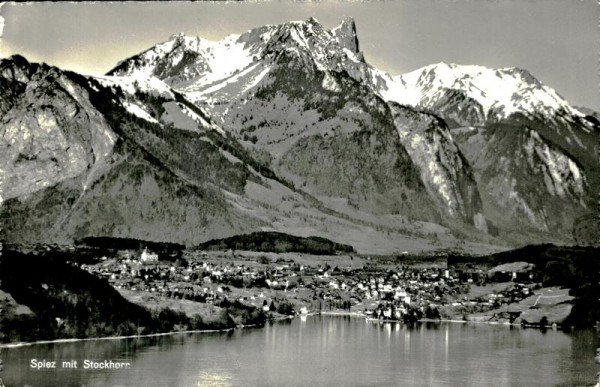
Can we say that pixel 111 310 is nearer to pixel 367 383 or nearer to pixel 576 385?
pixel 367 383

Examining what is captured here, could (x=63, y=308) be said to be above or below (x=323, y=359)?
above

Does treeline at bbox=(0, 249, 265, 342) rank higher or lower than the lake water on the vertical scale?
higher

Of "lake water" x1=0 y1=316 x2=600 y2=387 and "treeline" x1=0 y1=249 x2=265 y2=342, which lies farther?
"treeline" x1=0 y1=249 x2=265 y2=342

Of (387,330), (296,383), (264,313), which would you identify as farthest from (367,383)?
(264,313)

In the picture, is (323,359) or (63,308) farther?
(323,359)
